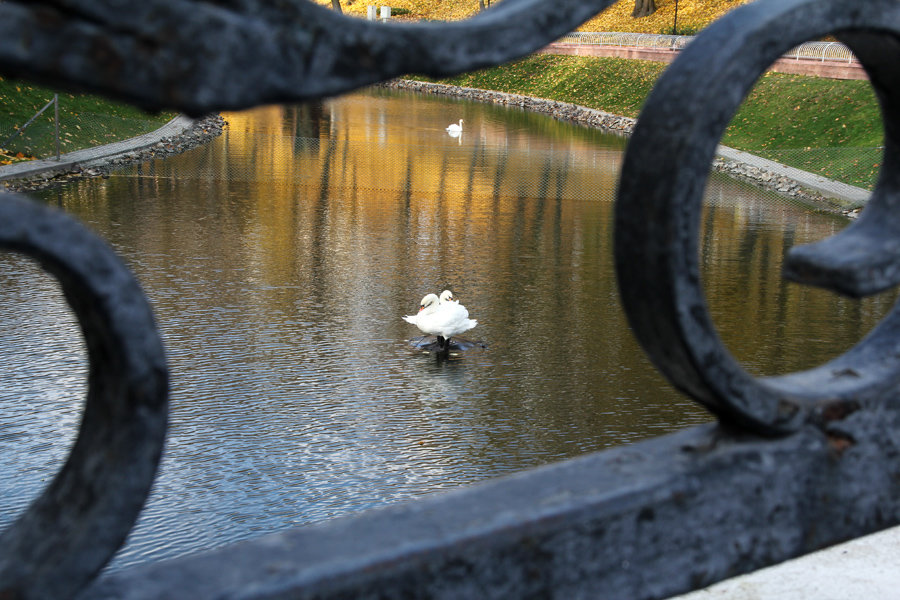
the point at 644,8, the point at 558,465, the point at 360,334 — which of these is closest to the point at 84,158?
the point at 360,334

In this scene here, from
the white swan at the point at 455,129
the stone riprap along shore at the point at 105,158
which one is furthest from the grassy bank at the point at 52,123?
the white swan at the point at 455,129

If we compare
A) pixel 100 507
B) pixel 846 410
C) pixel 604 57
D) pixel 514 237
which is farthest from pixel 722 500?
pixel 604 57

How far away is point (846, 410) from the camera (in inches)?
56.1

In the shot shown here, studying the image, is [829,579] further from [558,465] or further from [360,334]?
[360,334]

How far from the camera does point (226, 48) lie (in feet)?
2.97

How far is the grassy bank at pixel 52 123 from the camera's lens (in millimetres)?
19328

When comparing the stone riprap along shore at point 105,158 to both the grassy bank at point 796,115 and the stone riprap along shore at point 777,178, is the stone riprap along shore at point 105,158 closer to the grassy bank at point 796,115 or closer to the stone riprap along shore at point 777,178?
the grassy bank at point 796,115

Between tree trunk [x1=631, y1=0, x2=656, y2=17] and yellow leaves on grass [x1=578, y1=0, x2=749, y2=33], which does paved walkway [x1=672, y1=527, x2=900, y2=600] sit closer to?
yellow leaves on grass [x1=578, y1=0, x2=749, y2=33]

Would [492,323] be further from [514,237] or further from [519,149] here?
[519,149]

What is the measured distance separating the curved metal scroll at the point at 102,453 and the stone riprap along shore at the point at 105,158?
1404 cm

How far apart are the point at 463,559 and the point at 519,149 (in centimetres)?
2616

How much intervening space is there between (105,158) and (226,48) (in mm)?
20774

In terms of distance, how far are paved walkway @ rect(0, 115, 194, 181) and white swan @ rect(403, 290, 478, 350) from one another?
9.54 m

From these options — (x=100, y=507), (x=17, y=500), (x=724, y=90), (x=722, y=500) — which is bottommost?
(x=17, y=500)
